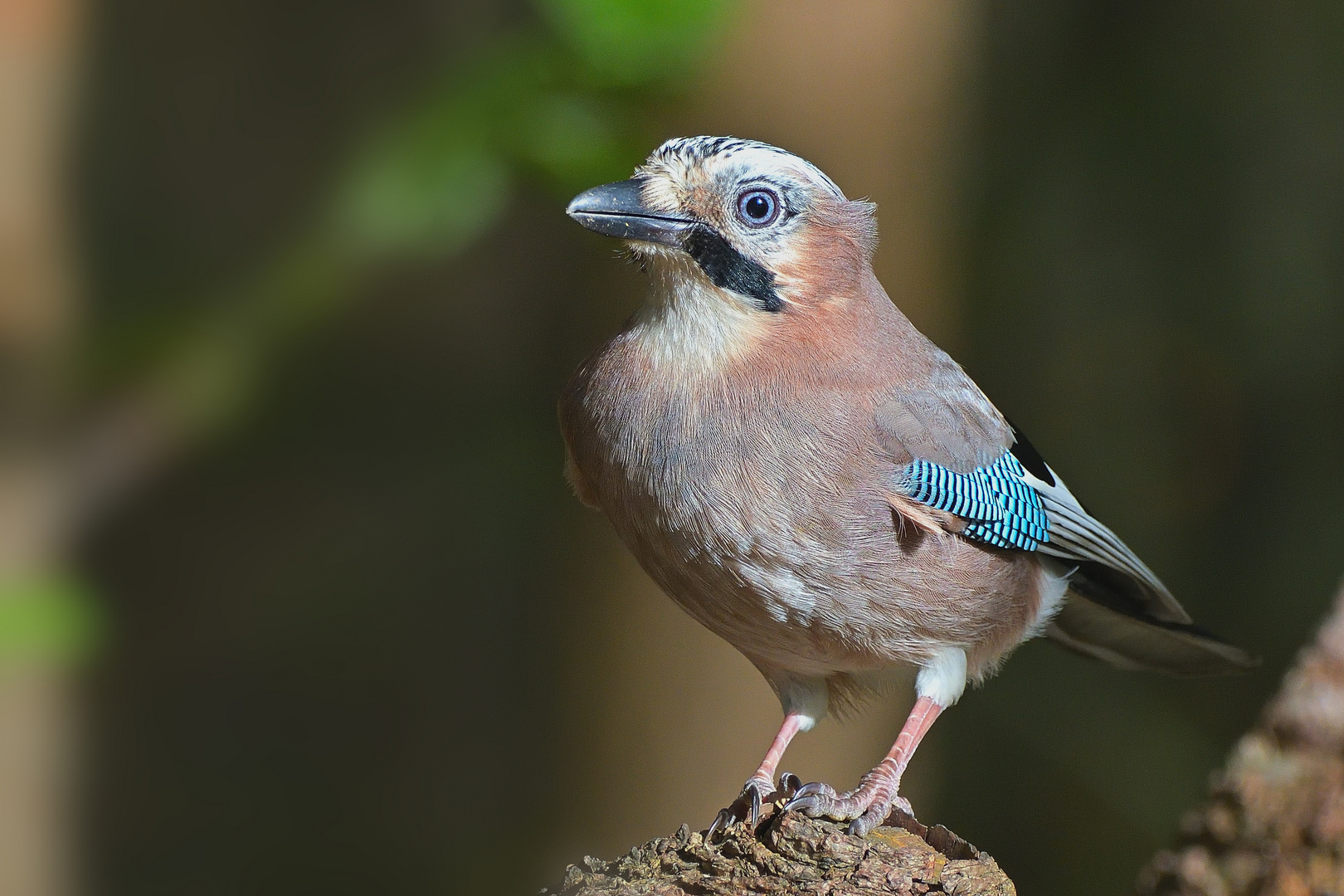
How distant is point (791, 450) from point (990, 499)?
1.76 ft

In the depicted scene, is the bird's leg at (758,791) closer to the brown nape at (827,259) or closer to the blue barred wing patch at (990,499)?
the blue barred wing patch at (990,499)

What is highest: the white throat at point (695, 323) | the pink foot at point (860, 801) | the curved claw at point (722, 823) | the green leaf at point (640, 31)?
the green leaf at point (640, 31)

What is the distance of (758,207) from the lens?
2637 mm

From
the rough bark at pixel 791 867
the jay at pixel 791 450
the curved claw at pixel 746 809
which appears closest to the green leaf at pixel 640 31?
the jay at pixel 791 450

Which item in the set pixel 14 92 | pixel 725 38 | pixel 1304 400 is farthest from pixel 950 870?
pixel 14 92

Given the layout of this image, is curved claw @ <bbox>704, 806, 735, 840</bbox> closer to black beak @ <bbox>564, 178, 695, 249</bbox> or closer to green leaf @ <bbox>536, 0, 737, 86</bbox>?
black beak @ <bbox>564, 178, 695, 249</bbox>

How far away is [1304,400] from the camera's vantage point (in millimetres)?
4539

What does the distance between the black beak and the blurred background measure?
111 centimetres

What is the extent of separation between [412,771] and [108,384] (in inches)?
83.1

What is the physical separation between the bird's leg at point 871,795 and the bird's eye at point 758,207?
110 centimetres

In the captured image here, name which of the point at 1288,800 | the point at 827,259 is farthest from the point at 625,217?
the point at 1288,800

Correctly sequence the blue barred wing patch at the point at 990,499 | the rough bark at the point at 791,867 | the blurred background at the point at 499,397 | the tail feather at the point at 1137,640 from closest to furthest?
the rough bark at the point at 791,867, the blue barred wing patch at the point at 990,499, the tail feather at the point at 1137,640, the blurred background at the point at 499,397

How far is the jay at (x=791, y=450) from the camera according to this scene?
2.50 m

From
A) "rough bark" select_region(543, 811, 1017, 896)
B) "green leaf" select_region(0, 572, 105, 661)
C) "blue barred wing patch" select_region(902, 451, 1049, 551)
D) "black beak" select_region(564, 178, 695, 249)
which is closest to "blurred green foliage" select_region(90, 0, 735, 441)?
"green leaf" select_region(0, 572, 105, 661)
